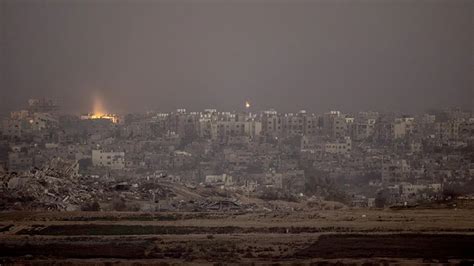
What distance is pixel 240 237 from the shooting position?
6.86m

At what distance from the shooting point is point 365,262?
597 cm

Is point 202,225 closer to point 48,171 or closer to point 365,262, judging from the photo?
point 365,262

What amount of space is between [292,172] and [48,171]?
3.62 m

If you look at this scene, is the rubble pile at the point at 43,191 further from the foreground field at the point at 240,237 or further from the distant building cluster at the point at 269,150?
the distant building cluster at the point at 269,150

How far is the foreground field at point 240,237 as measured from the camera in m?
6.22

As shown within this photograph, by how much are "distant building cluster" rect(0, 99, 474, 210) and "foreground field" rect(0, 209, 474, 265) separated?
75.8 inches

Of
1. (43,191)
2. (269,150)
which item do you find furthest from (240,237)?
(269,150)

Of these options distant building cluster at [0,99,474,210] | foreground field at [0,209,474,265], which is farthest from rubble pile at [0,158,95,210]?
distant building cluster at [0,99,474,210]

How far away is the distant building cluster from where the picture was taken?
33.3 feet

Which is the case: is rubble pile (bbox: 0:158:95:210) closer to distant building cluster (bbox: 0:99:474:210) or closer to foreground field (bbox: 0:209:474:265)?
foreground field (bbox: 0:209:474:265)

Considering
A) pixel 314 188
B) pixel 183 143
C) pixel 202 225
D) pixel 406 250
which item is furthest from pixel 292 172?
pixel 406 250

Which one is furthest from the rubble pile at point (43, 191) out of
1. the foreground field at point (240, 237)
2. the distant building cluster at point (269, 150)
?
the distant building cluster at point (269, 150)

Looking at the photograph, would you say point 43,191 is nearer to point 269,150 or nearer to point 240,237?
point 240,237

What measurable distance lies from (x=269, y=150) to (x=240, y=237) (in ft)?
14.4
